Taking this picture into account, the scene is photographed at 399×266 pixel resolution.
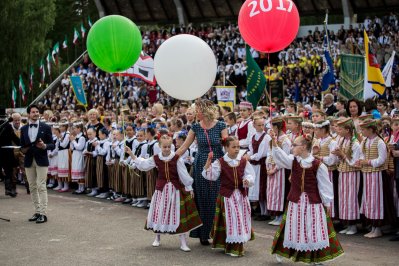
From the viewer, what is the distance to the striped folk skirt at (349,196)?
10.1 m

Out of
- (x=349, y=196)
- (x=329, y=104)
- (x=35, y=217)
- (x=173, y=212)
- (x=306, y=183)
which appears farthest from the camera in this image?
(x=329, y=104)

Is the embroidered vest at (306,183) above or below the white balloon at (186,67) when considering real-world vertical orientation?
below

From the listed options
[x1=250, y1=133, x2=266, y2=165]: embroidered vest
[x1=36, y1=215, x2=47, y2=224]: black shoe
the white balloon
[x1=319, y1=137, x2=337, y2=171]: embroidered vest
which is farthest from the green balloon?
[x1=319, y1=137, x2=337, y2=171]: embroidered vest

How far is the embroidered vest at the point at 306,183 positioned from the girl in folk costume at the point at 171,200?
66.2 inches

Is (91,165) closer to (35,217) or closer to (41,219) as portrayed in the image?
(35,217)

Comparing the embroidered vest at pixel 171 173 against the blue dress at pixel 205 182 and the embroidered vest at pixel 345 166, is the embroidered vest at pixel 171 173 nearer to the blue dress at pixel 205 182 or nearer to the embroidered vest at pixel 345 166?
the blue dress at pixel 205 182

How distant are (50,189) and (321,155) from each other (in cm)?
825

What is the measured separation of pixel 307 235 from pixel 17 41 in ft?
116

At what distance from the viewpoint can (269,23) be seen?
959cm

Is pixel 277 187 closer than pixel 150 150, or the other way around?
pixel 277 187

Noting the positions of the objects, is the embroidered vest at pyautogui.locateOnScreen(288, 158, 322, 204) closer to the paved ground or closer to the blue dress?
the paved ground

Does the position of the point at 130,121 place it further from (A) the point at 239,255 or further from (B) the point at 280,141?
(A) the point at 239,255

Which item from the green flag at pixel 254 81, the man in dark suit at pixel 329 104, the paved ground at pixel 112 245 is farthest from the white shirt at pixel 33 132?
the man in dark suit at pixel 329 104

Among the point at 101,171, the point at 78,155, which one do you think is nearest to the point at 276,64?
the point at 78,155
